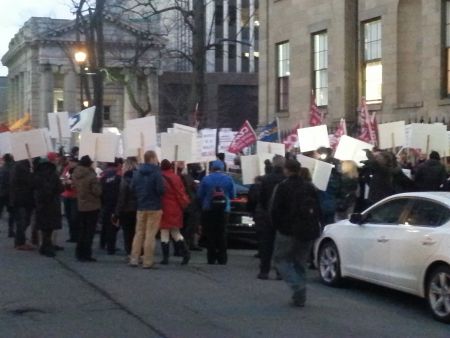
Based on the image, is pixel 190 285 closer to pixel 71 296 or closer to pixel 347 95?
pixel 71 296

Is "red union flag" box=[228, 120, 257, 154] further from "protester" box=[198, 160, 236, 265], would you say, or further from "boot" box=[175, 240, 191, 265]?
"boot" box=[175, 240, 191, 265]

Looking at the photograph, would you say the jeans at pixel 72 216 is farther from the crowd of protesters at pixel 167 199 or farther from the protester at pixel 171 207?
the protester at pixel 171 207

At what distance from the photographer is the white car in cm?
1066

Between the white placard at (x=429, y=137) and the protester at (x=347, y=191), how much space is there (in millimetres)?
3028

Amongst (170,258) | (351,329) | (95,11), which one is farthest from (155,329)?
(95,11)

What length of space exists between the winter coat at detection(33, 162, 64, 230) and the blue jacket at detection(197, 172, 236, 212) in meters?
2.48

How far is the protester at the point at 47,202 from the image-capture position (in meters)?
15.8

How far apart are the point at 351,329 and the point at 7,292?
4.53 metres

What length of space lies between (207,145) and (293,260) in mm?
9080

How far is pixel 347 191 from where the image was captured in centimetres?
1546

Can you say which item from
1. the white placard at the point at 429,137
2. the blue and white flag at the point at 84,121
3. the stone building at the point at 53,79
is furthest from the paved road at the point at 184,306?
the stone building at the point at 53,79

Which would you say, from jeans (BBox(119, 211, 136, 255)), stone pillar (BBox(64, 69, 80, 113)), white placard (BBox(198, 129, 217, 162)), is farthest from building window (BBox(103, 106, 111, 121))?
jeans (BBox(119, 211, 136, 255))

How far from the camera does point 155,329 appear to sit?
32.0 ft

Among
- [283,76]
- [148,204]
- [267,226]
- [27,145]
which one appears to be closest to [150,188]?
[148,204]
